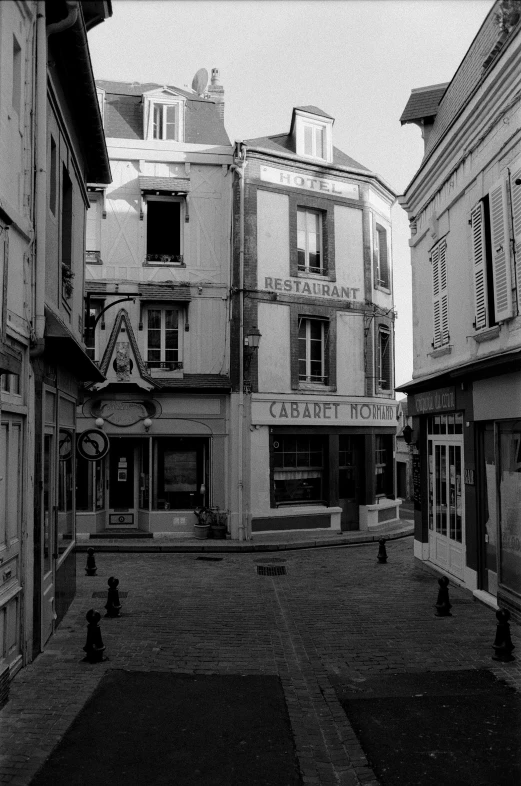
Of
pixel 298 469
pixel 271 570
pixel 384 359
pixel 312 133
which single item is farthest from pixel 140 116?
pixel 271 570

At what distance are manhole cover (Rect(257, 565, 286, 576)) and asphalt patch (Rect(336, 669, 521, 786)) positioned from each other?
Answer: 6.90 m

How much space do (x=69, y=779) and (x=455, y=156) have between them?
434 inches

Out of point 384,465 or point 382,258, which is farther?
point 382,258

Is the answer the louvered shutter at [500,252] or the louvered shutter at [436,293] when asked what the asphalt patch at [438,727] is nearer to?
the louvered shutter at [500,252]

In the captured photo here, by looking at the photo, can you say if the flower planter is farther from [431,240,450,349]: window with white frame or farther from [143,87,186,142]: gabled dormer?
[143,87,186,142]: gabled dormer

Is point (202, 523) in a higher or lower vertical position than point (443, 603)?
higher

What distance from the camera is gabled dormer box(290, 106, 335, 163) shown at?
21000 mm

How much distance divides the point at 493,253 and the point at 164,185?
38.6 ft

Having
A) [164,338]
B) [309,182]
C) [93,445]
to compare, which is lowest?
[93,445]

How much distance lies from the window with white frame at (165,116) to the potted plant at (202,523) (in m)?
10.7

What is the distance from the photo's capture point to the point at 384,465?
74.2 feet

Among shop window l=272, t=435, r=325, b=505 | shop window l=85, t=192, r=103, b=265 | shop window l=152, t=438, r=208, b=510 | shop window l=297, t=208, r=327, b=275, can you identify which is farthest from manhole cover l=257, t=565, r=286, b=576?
shop window l=85, t=192, r=103, b=265

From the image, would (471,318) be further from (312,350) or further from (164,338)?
(164,338)

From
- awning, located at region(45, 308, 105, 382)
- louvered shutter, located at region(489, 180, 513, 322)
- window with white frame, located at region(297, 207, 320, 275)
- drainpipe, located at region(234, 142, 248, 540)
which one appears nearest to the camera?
awning, located at region(45, 308, 105, 382)
